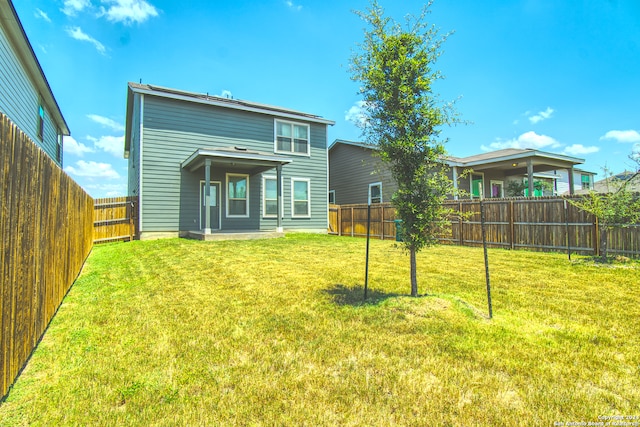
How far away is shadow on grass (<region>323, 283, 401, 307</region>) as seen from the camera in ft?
13.9

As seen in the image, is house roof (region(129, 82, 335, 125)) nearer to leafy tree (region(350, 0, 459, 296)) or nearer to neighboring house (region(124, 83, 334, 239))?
neighboring house (region(124, 83, 334, 239))

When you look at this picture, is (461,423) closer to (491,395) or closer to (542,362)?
(491,395)

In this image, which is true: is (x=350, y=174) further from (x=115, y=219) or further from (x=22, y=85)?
(x=22, y=85)

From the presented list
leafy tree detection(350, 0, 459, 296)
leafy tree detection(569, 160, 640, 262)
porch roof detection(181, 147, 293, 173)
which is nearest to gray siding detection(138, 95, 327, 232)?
porch roof detection(181, 147, 293, 173)

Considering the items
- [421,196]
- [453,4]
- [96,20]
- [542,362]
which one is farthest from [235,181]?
[542,362]

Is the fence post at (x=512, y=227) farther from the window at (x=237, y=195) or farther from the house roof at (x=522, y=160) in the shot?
the window at (x=237, y=195)

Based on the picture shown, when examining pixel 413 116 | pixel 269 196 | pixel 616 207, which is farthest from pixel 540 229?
pixel 269 196

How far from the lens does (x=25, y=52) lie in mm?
8820

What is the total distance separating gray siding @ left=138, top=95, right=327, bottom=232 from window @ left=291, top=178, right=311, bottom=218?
20cm

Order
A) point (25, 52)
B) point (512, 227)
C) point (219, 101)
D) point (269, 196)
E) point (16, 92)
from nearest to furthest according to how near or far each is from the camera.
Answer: point (16, 92) < point (25, 52) < point (512, 227) < point (219, 101) < point (269, 196)

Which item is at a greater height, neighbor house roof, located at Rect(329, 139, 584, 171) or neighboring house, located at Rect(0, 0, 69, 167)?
neighboring house, located at Rect(0, 0, 69, 167)

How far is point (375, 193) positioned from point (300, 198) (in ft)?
15.7

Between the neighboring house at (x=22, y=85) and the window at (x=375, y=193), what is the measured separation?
14157 mm

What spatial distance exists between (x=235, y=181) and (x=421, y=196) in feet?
35.6
